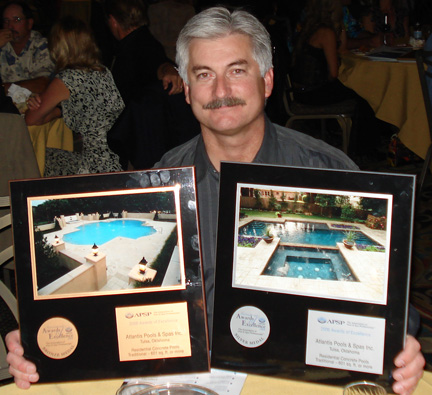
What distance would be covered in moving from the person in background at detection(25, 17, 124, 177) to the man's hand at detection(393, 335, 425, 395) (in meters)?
2.63

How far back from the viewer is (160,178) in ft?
3.21

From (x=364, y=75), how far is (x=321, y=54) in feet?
2.15

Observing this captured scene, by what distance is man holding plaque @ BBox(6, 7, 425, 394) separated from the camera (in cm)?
134

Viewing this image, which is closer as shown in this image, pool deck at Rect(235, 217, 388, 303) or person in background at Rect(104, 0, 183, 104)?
pool deck at Rect(235, 217, 388, 303)

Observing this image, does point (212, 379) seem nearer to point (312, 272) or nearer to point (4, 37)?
point (312, 272)

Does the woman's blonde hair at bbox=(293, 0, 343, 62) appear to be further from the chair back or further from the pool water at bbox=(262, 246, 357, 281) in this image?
the pool water at bbox=(262, 246, 357, 281)

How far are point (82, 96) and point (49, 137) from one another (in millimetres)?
468

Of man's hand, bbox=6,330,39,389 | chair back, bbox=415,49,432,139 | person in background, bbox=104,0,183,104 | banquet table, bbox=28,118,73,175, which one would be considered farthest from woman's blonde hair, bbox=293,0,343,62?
man's hand, bbox=6,330,39,389

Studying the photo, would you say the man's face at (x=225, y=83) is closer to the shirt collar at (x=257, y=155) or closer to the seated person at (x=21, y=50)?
the shirt collar at (x=257, y=155)

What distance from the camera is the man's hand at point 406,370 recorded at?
900mm

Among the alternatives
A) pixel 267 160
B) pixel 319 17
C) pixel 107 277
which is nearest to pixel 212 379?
pixel 107 277

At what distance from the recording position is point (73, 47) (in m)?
3.38

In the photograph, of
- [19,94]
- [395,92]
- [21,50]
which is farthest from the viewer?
[21,50]

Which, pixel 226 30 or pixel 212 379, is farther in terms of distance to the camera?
pixel 226 30
